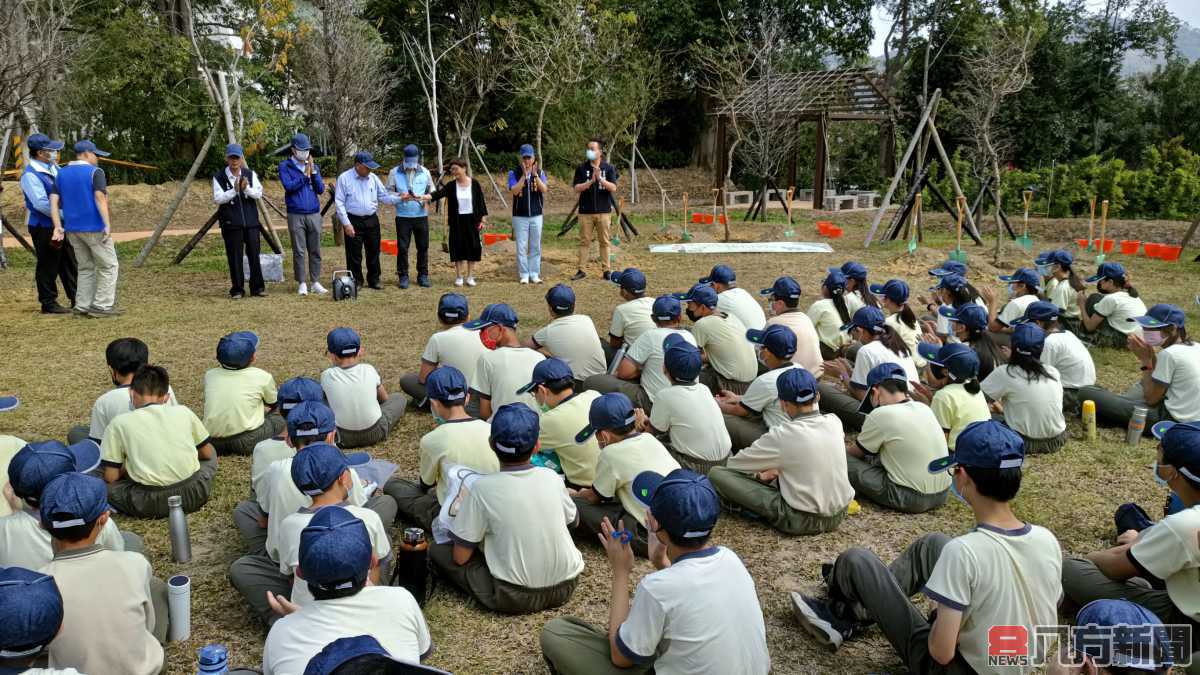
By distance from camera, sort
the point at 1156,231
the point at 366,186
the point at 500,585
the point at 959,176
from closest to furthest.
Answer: the point at 500,585 < the point at 366,186 < the point at 1156,231 < the point at 959,176

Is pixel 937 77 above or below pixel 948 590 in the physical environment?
above

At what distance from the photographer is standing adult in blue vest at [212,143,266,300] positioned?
973cm

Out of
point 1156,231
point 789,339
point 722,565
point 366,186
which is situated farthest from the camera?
point 1156,231

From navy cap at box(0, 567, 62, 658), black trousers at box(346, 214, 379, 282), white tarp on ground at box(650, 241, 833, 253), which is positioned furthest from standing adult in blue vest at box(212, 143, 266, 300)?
navy cap at box(0, 567, 62, 658)

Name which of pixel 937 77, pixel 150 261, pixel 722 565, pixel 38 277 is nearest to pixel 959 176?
pixel 937 77

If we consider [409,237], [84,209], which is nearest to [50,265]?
[84,209]

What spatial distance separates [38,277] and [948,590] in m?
9.78

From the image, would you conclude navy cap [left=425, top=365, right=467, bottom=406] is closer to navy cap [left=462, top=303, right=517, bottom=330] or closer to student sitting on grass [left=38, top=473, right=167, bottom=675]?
student sitting on grass [left=38, top=473, right=167, bottom=675]

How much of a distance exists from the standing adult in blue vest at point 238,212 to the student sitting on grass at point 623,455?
278 inches

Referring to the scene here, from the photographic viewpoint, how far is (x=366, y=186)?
10.6 meters

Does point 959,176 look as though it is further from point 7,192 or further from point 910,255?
point 7,192

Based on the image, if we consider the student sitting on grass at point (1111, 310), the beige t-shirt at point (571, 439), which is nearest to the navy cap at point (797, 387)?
the beige t-shirt at point (571, 439)

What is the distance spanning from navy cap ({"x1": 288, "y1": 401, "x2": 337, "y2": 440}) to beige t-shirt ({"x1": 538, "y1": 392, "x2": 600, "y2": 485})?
4.01 ft

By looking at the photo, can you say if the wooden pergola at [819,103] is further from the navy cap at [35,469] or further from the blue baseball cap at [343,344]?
the navy cap at [35,469]
